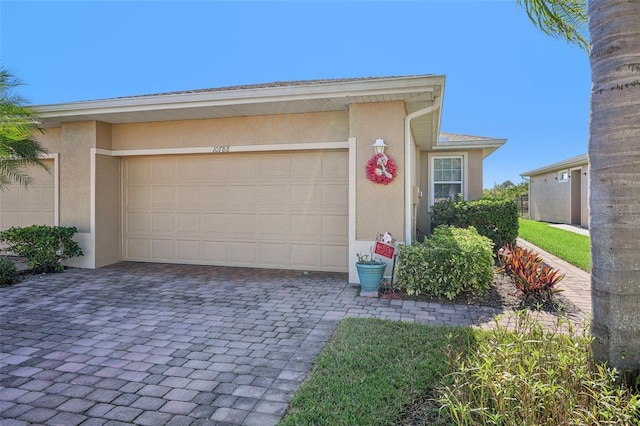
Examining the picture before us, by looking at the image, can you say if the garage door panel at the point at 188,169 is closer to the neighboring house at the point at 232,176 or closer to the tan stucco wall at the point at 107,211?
the neighboring house at the point at 232,176

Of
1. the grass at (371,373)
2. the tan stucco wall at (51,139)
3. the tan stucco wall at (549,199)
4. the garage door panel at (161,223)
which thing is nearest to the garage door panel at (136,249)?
the garage door panel at (161,223)

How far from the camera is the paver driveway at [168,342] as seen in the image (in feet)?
8.53

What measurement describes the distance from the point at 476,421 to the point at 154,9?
11.1m

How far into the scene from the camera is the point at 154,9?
9.55 metres

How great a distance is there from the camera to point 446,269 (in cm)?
529

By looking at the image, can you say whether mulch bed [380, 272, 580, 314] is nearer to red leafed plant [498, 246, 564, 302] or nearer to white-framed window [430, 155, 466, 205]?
red leafed plant [498, 246, 564, 302]

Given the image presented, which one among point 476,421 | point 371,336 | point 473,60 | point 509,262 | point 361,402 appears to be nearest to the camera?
point 476,421

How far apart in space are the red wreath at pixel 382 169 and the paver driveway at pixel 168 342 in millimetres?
1833

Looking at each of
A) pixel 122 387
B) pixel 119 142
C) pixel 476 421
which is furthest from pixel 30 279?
pixel 476 421

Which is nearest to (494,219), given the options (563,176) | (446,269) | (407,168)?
(407,168)

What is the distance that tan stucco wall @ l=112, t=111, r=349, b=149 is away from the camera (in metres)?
6.78

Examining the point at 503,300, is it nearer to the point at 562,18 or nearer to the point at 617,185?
the point at 617,185

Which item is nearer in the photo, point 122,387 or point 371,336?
point 122,387

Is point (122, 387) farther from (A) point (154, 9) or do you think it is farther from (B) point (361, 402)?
(A) point (154, 9)
